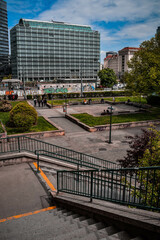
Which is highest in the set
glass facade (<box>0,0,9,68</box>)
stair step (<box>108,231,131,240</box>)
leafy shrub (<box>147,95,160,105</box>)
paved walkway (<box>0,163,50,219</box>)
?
glass facade (<box>0,0,9,68</box>)

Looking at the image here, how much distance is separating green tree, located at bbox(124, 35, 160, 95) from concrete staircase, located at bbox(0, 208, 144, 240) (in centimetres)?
2256

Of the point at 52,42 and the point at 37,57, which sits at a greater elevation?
the point at 52,42

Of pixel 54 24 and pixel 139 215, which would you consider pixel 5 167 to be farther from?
pixel 54 24

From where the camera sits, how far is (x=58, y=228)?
16.3ft

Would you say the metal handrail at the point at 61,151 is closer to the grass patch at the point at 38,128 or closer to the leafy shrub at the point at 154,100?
the grass patch at the point at 38,128

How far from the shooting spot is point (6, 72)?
148 metres

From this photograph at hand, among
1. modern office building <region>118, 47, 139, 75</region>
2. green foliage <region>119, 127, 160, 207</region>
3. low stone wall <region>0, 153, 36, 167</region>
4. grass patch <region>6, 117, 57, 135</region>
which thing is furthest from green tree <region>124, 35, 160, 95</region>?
modern office building <region>118, 47, 139, 75</region>

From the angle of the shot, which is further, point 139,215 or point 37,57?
point 37,57

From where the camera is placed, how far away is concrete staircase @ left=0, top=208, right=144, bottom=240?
4.17m

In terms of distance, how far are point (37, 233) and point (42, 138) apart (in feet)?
42.2

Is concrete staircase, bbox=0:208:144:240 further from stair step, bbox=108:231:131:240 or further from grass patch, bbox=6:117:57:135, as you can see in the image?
grass patch, bbox=6:117:57:135

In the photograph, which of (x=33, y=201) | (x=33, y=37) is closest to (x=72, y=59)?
(x=33, y=37)

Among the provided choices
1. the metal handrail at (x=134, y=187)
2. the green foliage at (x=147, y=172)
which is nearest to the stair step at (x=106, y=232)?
the metal handrail at (x=134, y=187)

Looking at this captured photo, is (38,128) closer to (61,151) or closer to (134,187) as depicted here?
(61,151)
